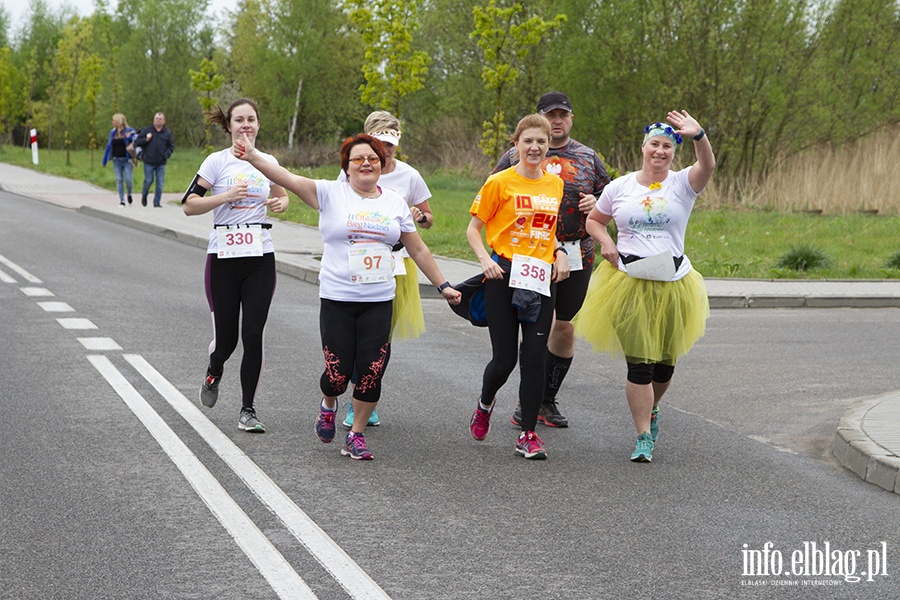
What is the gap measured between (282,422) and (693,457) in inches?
97.1

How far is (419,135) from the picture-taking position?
152 ft

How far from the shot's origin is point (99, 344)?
10.3 m

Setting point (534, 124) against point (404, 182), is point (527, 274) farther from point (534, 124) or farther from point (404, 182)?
point (404, 182)

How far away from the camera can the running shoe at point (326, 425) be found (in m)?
7.07

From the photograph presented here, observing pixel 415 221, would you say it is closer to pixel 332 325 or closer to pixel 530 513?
pixel 332 325

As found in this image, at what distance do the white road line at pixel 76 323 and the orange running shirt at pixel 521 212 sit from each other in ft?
17.7

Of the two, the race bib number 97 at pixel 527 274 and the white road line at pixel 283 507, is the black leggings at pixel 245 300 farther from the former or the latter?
the race bib number 97 at pixel 527 274

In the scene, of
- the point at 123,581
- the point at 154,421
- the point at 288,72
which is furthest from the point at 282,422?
the point at 288,72

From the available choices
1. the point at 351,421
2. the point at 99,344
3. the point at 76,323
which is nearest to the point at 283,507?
the point at 351,421

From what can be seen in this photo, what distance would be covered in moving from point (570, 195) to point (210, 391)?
8.15 ft

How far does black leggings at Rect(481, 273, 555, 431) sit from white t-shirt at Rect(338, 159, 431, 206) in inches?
34.8

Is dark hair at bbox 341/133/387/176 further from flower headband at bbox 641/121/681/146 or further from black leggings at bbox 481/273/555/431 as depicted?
flower headband at bbox 641/121/681/146

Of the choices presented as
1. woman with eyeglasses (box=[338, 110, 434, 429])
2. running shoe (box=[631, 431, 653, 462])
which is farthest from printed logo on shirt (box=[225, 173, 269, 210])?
running shoe (box=[631, 431, 653, 462])

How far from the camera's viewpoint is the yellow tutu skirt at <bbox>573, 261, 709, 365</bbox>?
6.90m
